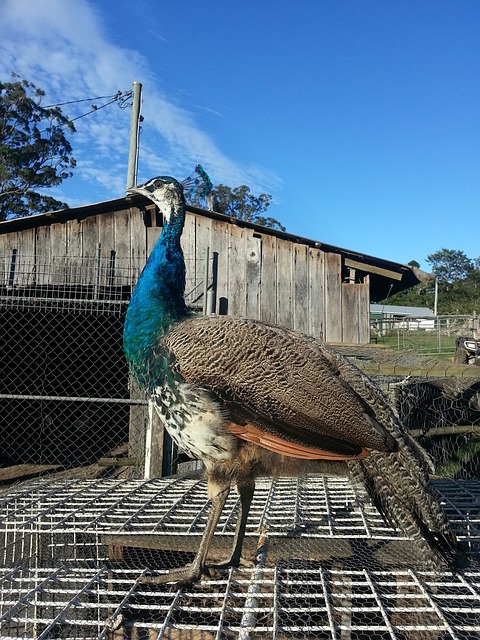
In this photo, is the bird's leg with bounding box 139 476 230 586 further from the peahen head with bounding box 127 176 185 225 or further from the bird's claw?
the peahen head with bounding box 127 176 185 225

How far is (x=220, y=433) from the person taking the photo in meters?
2.62

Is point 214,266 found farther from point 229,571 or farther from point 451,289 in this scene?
point 451,289

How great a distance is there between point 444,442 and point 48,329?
7.69 m

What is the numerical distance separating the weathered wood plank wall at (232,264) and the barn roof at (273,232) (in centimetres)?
9

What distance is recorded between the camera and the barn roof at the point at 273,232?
7.86m

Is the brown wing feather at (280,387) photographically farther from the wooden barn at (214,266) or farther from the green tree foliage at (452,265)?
the green tree foliage at (452,265)

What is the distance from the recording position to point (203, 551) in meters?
2.57

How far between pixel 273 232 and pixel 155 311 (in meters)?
5.15

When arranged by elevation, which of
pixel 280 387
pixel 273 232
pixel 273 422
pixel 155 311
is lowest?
pixel 273 422

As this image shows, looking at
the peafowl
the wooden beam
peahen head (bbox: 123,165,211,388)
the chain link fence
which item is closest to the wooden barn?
the wooden beam

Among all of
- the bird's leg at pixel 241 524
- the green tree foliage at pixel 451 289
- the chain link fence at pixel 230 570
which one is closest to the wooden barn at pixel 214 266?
the chain link fence at pixel 230 570

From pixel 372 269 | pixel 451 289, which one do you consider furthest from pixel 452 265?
pixel 372 269

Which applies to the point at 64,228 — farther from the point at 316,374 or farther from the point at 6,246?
the point at 316,374

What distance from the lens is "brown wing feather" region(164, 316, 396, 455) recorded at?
2.62m
